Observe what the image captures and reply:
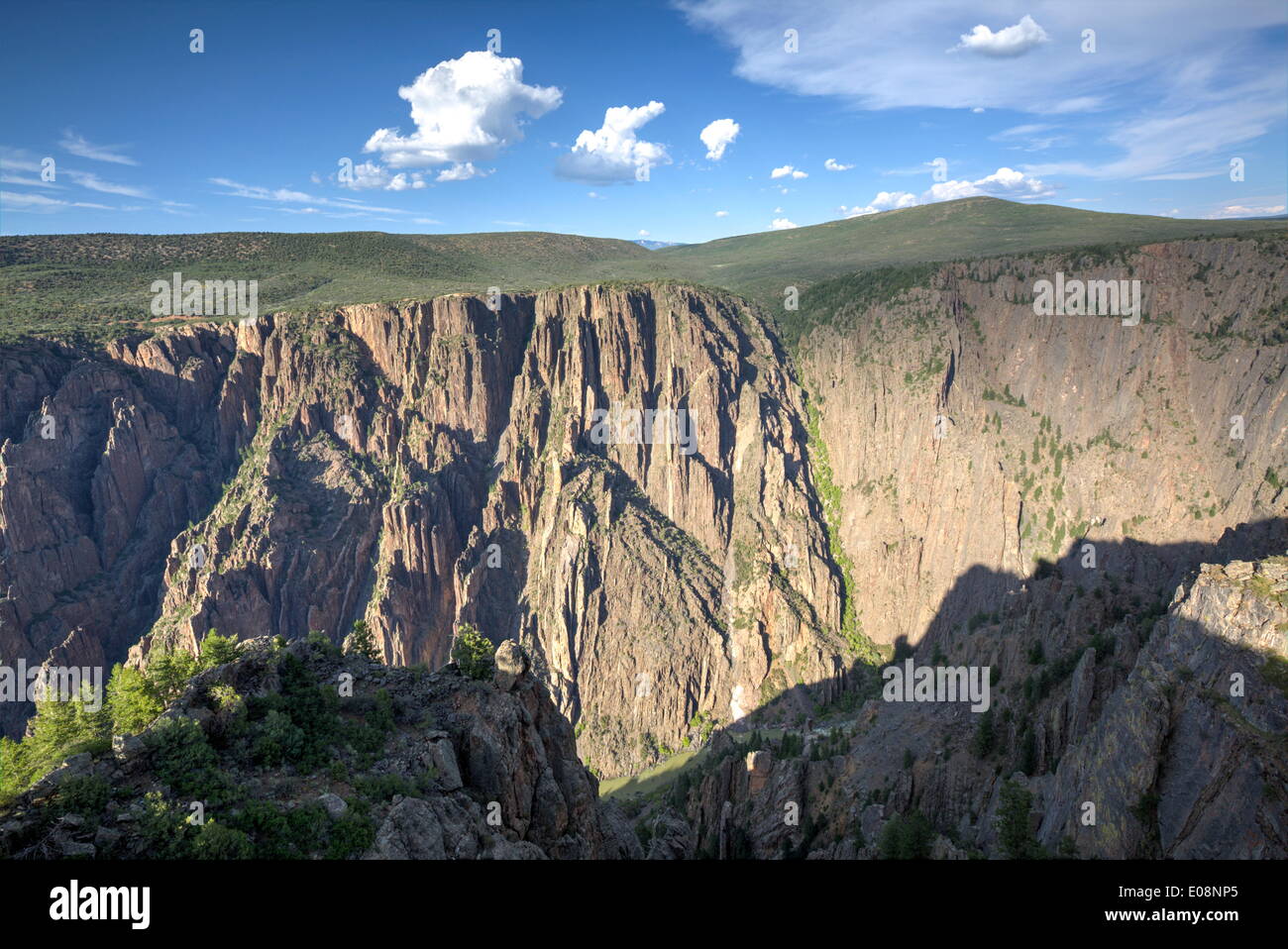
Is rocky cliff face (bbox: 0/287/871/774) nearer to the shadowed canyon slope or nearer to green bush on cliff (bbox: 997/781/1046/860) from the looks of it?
the shadowed canyon slope

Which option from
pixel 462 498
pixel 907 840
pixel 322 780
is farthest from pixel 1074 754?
pixel 462 498

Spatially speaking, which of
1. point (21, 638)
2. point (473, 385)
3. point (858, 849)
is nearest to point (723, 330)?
point (473, 385)

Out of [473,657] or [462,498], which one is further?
[462,498]
